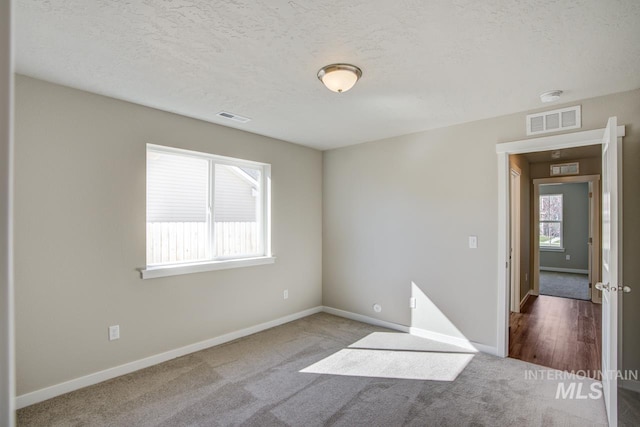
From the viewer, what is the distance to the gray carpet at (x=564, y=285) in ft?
19.5

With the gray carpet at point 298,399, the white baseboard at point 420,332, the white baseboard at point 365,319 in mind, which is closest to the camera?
the gray carpet at point 298,399

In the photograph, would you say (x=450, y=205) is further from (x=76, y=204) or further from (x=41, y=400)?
(x=41, y=400)

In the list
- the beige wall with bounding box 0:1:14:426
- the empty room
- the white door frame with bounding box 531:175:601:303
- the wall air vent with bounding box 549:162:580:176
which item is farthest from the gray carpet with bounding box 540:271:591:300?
the beige wall with bounding box 0:1:14:426

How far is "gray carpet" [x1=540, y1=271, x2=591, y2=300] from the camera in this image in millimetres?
5945

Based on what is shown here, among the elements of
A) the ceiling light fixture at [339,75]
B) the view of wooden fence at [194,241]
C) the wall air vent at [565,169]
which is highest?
the ceiling light fixture at [339,75]

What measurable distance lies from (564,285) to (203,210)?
23.6 feet

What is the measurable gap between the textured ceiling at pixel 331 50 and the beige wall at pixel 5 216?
1.60 meters

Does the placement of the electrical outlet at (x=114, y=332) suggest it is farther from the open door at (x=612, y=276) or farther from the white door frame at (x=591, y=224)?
the white door frame at (x=591, y=224)

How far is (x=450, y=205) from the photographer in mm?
3701

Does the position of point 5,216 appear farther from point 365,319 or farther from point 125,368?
point 365,319

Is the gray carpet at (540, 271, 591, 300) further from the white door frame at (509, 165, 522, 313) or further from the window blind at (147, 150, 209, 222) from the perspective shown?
the window blind at (147, 150, 209, 222)

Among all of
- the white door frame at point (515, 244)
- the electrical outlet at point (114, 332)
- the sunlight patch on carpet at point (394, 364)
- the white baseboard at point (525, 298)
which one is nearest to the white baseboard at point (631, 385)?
the sunlight patch on carpet at point (394, 364)

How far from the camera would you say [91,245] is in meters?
2.77

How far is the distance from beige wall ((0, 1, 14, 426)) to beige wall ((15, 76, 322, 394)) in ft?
9.18
